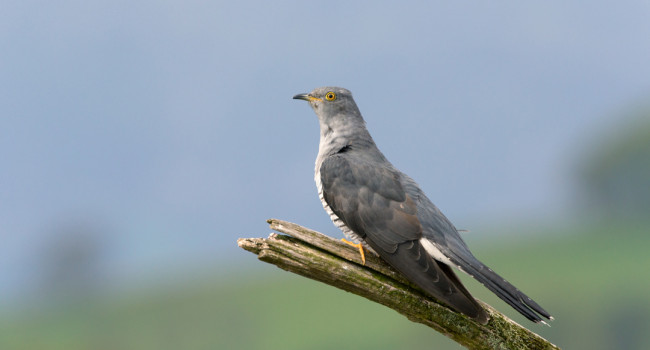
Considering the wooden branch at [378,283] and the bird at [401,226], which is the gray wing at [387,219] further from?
the wooden branch at [378,283]

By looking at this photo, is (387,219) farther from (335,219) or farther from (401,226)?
(335,219)

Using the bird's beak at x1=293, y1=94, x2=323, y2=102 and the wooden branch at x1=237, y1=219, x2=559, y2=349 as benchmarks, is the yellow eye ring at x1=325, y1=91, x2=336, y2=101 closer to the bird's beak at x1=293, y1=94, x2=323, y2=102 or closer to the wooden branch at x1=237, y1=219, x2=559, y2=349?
the bird's beak at x1=293, y1=94, x2=323, y2=102

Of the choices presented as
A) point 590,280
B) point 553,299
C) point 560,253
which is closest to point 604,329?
point 553,299

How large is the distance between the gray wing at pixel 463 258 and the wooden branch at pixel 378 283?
47 centimetres

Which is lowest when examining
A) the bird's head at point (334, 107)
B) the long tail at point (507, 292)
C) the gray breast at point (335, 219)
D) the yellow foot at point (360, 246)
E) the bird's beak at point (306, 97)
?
the long tail at point (507, 292)

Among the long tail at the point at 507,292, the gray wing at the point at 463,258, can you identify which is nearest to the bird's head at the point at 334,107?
the gray wing at the point at 463,258

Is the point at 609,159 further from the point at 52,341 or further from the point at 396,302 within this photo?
the point at 396,302

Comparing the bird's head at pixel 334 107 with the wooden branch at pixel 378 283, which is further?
the bird's head at pixel 334 107

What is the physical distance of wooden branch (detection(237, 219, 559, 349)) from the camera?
5.59 metres

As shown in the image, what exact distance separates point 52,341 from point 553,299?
84.1 ft

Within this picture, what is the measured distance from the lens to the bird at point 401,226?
5.42 meters

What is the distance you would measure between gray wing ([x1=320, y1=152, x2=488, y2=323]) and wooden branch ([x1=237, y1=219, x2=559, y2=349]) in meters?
0.21

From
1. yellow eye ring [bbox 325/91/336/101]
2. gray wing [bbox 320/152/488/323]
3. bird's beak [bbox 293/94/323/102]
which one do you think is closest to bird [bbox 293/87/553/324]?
gray wing [bbox 320/152/488/323]

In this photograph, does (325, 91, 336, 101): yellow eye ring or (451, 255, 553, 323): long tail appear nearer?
(451, 255, 553, 323): long tail
